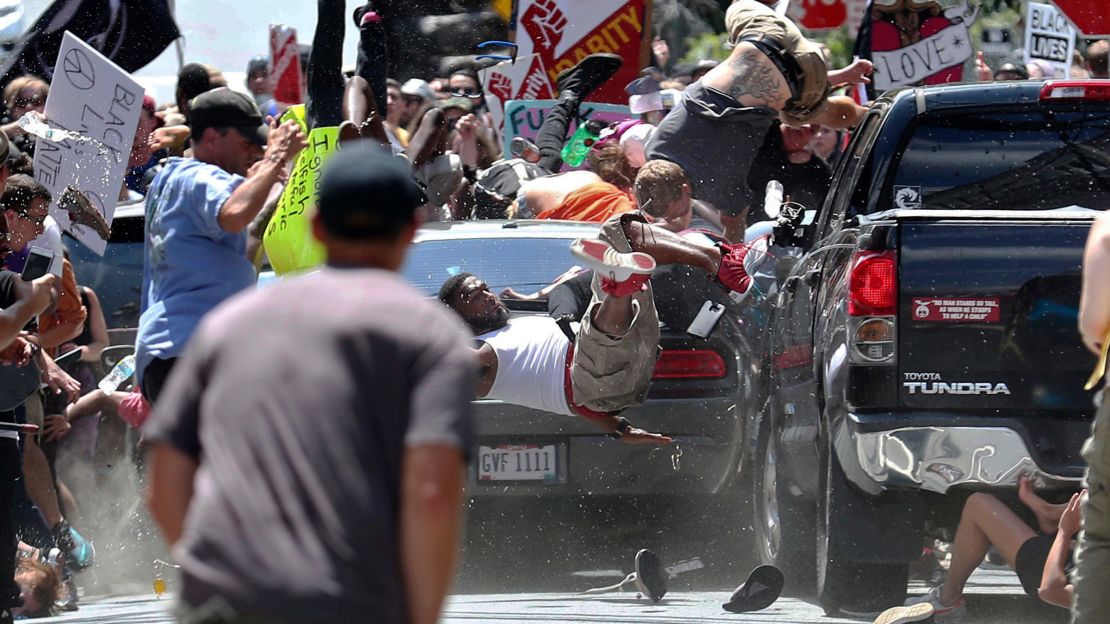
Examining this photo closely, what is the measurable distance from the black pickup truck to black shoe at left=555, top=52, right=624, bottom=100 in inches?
231

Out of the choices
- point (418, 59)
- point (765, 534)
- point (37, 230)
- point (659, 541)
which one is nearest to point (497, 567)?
point (659, 541)

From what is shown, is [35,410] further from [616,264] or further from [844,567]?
[844,567]

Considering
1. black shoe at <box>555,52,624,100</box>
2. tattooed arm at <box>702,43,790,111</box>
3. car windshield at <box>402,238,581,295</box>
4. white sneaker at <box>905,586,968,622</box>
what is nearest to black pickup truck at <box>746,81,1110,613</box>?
white sneaker at <box>905,586,968,622</box>

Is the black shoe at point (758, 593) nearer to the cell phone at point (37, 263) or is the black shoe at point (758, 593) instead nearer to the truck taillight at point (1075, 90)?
the truck taillight at point (1075, 90)

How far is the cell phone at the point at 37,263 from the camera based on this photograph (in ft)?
26.4

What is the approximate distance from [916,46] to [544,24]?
3112mm

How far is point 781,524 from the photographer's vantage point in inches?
316

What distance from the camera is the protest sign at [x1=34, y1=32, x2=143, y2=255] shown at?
1015 cm

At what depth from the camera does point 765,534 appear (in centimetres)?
836

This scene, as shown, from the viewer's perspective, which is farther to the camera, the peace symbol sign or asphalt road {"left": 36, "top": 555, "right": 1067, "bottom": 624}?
the peace symbol sign

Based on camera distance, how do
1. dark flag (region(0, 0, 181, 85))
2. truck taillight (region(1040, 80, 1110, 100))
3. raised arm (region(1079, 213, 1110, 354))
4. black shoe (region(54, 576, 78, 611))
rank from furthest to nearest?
1. dark flag (region(0, 0, 181, 85))
2. black shoe (region(54, 576, 78, 611))
3. truck taillight (region(1040, 80, 1110, 100))
4. raised arm (region(1079, 213, 1110, 354))

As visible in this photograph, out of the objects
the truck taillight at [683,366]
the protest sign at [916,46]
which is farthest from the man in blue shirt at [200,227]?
the protest sign at [916,46]

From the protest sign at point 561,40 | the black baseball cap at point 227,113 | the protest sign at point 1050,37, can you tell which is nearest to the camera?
the black baseball cap at point 227,113

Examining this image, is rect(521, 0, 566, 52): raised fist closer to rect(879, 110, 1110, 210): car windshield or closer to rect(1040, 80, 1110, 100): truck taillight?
rect(879, 110, 1110, 210): car windshield
